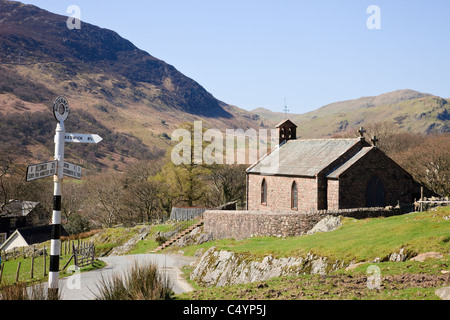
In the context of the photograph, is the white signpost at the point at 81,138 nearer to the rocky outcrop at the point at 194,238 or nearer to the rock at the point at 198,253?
the rock at the point at 198,253

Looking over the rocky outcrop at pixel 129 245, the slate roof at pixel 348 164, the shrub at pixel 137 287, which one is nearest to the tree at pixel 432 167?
the slate roof at pixel 348 164

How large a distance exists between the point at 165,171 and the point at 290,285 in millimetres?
44033

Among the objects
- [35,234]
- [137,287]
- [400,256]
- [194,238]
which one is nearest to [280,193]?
[194,238]

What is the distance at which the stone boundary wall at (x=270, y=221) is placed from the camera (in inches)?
1171

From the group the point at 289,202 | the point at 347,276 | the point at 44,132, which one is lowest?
the point at 347,276

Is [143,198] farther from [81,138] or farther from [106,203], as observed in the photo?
[81,138]

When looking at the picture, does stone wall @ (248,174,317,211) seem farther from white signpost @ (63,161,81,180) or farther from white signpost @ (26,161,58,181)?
white signpost @ (26,161,58,181)

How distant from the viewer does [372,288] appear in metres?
13.4

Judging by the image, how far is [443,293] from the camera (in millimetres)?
11492

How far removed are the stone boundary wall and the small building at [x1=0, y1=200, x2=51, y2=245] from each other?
42.6 metres

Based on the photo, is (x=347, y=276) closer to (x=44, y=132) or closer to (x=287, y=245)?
(x=287, y=245)
